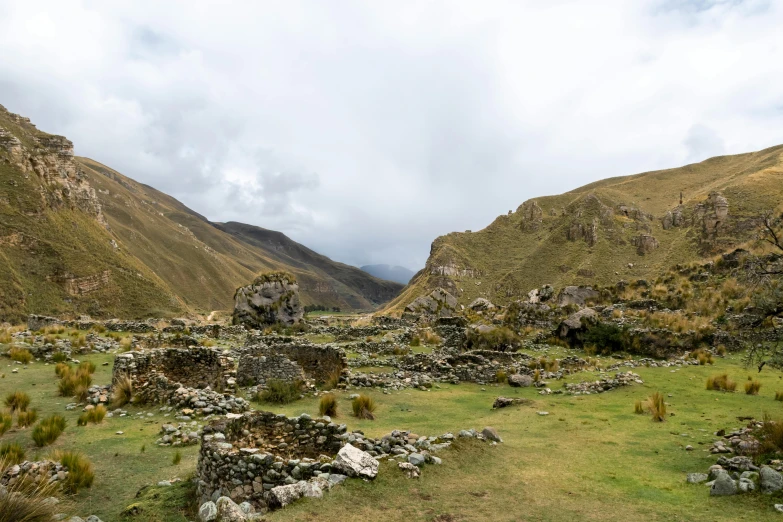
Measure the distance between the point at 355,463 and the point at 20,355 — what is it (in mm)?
17291

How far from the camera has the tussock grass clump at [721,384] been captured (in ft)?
41.6

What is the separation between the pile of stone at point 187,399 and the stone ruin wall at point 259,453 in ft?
12.1

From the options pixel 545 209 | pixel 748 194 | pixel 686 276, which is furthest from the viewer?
pixel 545 209

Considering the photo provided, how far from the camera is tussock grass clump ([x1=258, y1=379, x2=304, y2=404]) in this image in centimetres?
1340

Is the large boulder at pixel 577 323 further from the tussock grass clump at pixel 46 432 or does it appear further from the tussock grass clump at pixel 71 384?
the tussock grass clump at pixel 46 432

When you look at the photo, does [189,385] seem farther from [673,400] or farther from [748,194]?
[748,194]

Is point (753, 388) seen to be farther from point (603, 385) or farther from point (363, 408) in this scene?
point (363, 408)

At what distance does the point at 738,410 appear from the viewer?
10.4m

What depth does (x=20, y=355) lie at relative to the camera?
16.4 m

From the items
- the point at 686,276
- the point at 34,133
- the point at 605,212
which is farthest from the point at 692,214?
the point at 34,133

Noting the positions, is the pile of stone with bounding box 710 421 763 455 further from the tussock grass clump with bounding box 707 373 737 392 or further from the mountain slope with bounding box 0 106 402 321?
the mountain slope with bounding box 0 106 402 321

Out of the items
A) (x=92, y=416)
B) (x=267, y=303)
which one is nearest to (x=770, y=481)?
(x=92, y=416)

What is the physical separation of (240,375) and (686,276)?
31.0 metres

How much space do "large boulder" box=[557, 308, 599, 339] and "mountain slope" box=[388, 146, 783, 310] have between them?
164 feet
